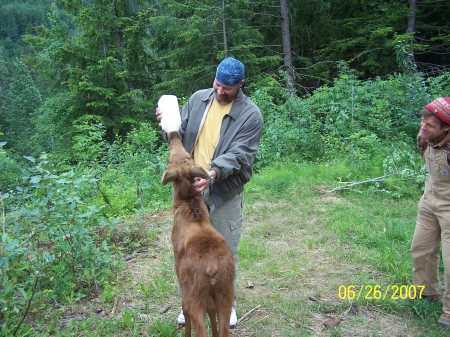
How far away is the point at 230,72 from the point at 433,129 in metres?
2.06

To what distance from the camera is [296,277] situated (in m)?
5.09

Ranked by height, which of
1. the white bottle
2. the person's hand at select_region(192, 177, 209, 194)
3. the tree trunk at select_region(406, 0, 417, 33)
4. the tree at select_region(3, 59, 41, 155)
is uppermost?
the tree trunk at select_region(406, 0, 417, 33)

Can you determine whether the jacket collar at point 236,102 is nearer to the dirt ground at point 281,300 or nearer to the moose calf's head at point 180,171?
the moose calf's head at point 180,171

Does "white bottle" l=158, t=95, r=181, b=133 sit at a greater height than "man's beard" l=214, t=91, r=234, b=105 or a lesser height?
lesser

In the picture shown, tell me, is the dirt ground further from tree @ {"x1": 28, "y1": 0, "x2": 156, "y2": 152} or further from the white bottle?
tree @ {"x1": 28, "y1": 0, "x2": 156, "y2": 152}

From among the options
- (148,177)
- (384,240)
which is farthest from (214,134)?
A: (148,177)

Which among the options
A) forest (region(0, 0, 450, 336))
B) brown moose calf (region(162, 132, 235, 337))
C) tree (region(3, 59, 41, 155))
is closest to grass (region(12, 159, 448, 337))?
forest (region(0, 0, 450, 336))

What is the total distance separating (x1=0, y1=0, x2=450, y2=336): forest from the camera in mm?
4566

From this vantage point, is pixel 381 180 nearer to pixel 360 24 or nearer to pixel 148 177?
pixel 148 177

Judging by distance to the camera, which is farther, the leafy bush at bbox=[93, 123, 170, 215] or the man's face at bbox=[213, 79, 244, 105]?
the leafy bush at bbox=[93, 123, 170, 215]

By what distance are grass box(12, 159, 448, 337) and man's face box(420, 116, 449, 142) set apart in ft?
6.04

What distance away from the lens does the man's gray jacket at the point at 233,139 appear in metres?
3.52
